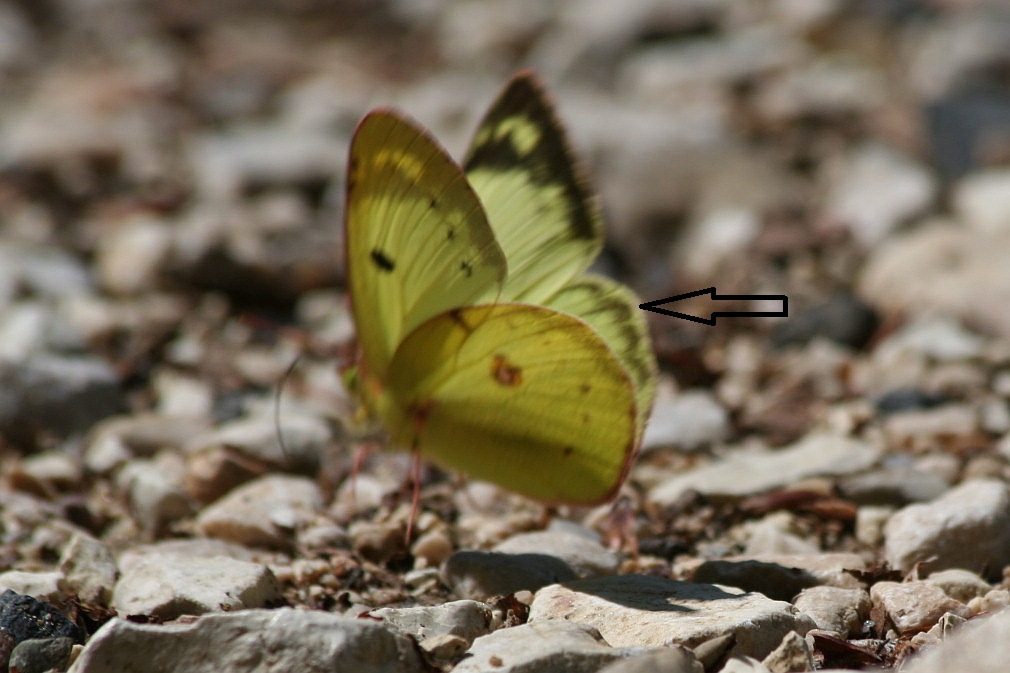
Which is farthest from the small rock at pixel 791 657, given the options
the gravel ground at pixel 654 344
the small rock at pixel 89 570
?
the small rock at pixel 89 570

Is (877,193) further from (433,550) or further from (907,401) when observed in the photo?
(433,550)

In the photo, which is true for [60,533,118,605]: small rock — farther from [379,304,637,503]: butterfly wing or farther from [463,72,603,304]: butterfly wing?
[463,72,603,304]: butterfly wing

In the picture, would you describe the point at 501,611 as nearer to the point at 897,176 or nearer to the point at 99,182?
the point at 897,176

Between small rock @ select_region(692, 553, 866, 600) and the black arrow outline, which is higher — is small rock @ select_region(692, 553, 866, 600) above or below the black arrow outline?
below

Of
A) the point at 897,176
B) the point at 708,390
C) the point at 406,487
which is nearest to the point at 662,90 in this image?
the point at 897,176

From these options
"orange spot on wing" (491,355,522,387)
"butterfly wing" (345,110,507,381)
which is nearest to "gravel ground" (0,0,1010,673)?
"orange spot on wing" (491,355,522,387)

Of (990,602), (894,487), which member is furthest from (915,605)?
(894,487)
